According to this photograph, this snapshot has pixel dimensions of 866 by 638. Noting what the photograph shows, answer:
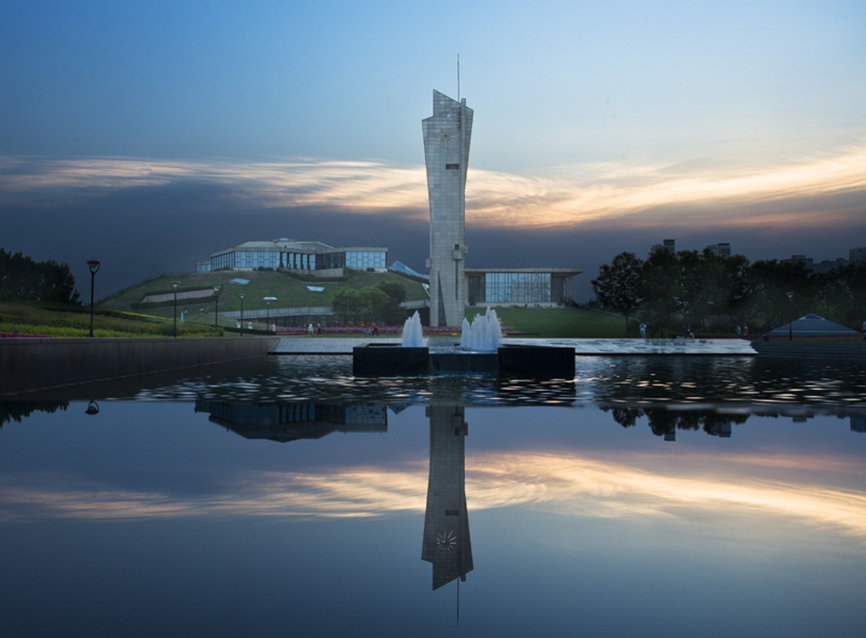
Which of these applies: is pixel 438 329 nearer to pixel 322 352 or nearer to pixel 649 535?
pixel 322 352

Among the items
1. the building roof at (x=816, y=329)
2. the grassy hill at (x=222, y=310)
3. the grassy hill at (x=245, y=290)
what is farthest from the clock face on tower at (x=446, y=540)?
the grassy hill at (x=245, y=290)

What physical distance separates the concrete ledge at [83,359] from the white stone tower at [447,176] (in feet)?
126

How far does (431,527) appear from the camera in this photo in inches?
173

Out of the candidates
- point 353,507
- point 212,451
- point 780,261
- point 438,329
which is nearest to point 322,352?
point 438,329

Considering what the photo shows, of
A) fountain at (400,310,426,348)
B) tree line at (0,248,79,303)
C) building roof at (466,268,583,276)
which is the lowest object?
fountain at (400,310,426,348)

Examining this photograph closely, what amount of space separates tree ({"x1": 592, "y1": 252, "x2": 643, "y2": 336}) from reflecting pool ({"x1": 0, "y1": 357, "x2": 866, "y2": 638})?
56.4 meters

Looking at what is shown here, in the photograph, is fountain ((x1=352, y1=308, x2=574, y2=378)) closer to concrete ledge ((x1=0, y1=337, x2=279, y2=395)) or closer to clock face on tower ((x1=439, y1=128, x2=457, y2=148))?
concrete ledge ((x1=0, y1=337, x2=279, y2=395))

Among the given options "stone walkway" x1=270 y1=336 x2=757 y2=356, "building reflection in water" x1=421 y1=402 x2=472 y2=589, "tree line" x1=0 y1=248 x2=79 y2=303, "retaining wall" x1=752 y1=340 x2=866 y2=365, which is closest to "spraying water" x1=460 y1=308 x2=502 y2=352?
"stone walkway" x1=270 y1=336 x2=757 y2=356

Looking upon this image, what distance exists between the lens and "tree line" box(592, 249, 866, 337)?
61938 mm

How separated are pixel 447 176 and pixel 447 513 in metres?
59.3

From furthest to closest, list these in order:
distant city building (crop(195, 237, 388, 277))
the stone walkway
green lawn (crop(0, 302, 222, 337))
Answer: distant city building (crop(195, 237, 388, 277)) → the stone walkway → green lawn (crop(0, 302, 222, 337))

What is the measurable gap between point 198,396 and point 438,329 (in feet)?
151

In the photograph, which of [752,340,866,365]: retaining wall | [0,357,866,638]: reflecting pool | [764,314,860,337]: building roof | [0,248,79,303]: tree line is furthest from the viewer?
[0,248,79,303]: tree line

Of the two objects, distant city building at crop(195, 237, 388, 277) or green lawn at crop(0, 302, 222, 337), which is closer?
green lawn at crop(0, 302, 222, 337)
